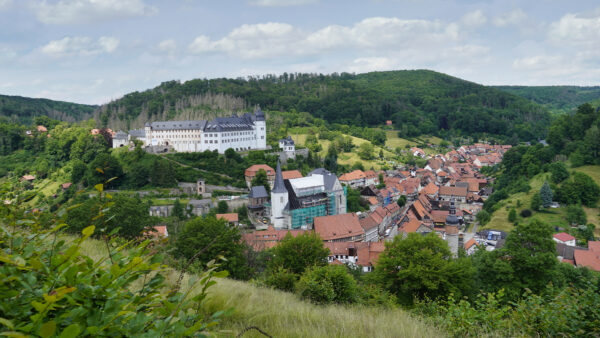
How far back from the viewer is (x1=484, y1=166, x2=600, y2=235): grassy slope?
1289 inches

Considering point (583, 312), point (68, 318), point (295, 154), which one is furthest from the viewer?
point (295, 154)

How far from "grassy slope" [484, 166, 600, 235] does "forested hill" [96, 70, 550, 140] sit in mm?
43890

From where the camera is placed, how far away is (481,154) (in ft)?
242

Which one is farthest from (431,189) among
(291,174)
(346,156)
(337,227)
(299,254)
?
(299,254)

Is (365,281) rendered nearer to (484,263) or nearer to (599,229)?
(484,263)

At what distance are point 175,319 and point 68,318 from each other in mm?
434

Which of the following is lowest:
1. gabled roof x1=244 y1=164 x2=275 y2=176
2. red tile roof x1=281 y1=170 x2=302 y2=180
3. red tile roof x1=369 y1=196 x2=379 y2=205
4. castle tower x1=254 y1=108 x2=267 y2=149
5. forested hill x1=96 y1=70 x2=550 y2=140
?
red tile roof x1=369 y1=196 x2=379 y2=205

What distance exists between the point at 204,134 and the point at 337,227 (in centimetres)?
2412

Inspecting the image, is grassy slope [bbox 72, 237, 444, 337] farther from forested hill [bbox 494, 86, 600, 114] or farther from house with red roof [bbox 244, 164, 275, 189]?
forested hill [bbox 494, 86, 600, 114]

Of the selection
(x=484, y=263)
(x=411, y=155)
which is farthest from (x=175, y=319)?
(x=411, y=155)

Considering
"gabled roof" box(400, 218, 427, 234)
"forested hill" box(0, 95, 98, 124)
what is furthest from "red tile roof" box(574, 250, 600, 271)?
"forested hill" box(0, 95, 98, 124)

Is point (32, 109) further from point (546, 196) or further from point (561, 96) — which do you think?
point (561, 96)

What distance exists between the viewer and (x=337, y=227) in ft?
97.7

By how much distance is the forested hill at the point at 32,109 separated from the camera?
8988cm
